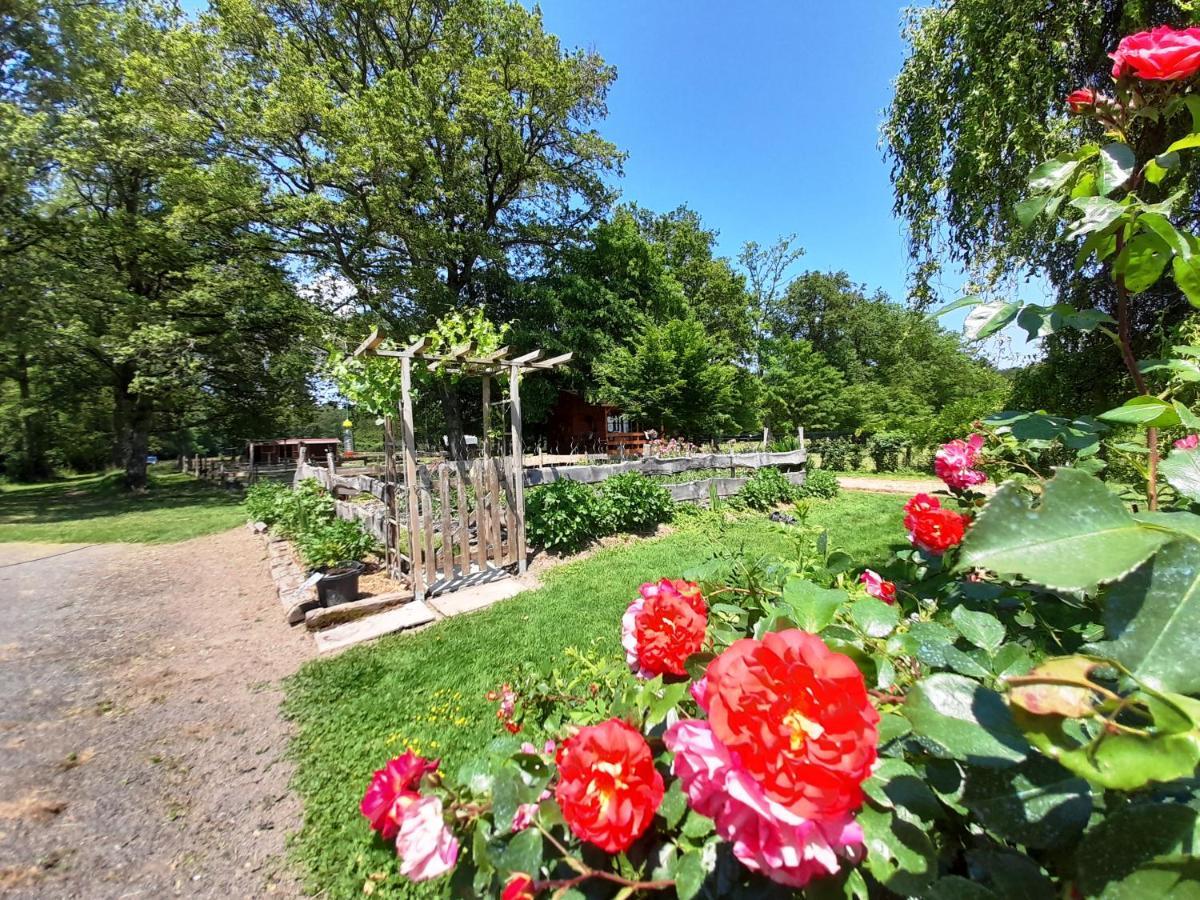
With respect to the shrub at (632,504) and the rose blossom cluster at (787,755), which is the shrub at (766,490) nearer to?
the shrub at (632,504)

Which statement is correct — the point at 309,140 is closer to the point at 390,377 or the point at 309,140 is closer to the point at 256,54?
the point at 256,54

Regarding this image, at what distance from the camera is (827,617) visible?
749mm

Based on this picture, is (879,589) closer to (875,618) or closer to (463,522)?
(875,618)

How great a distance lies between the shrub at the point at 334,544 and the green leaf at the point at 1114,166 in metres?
5.40

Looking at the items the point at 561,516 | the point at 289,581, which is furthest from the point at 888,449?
the point at 289,581

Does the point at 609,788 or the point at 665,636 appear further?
the point at 665,636

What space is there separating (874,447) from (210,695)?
1890 cm

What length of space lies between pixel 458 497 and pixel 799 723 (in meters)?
4.53

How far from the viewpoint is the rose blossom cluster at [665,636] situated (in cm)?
82

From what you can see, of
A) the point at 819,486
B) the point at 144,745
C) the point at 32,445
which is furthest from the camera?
the point at 32,445

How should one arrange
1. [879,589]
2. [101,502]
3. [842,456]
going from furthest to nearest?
1. [842,456]
2. [101,502]
3. [879,589]

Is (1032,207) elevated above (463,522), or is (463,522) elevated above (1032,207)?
(1032,207)

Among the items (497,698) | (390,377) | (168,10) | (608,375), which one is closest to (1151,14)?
(497,698)

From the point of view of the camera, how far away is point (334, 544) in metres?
4.87
